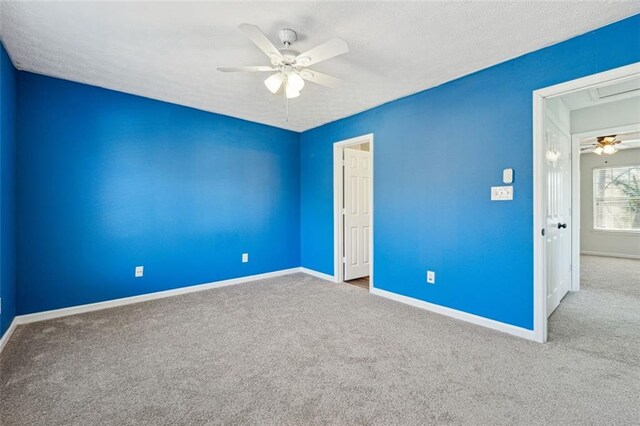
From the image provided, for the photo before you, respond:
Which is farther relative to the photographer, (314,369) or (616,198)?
(616,198)

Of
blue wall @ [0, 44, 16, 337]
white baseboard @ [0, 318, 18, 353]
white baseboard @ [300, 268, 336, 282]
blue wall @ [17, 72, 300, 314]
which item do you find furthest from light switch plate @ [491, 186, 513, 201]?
white baseboard @ [0, 318, 18, 353]

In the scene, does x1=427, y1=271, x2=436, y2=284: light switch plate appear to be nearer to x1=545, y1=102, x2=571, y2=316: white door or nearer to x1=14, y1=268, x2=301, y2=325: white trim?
x1=545, y1=102, x2=571, y2=316: white door

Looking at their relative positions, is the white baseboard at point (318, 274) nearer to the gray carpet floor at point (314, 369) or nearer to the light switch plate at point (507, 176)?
the gray carpet floor at point (314, 369)

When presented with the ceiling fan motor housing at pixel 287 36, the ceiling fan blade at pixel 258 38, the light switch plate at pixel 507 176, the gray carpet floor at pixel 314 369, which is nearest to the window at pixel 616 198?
the gray carpet floor at pixel 314 369

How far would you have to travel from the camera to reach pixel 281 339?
2.45 meters

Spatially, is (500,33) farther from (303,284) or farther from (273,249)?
(273,249)

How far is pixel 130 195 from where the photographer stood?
3.35 m

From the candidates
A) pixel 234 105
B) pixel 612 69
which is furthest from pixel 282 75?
pixel 612 69

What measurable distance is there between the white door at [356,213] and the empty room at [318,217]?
2.1 inches

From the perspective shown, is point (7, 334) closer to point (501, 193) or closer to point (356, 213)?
point (356, 213)

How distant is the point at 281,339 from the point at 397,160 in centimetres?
245

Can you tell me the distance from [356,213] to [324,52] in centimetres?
293

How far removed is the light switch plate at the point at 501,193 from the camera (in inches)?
101

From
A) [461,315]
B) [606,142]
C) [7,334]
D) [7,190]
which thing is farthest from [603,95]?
[7,334]
